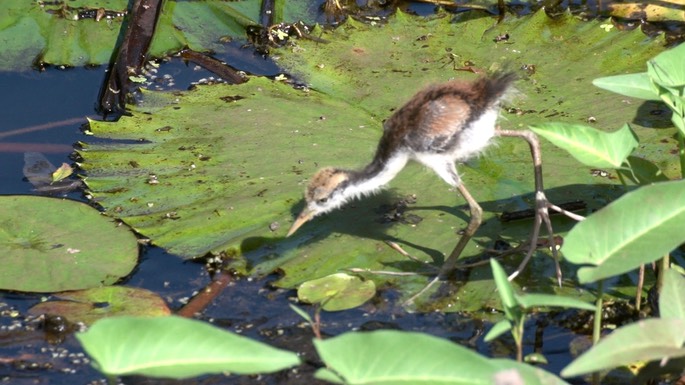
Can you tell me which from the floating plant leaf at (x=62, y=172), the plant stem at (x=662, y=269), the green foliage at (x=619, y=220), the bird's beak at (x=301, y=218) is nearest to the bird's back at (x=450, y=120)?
the bird's beak at (x=301, y=218)

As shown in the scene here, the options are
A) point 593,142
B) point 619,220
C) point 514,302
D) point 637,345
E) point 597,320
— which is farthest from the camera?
point 593,142

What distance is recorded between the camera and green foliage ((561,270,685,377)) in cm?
327

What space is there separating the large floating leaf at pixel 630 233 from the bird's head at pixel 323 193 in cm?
152

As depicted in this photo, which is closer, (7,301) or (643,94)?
(643,94)

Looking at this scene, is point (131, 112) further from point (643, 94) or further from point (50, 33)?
point (643, 94)

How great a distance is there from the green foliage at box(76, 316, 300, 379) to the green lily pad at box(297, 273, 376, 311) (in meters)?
1.56

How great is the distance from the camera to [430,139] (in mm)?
4645

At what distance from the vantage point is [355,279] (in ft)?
15.7

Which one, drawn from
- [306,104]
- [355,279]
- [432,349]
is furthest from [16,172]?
[432,349]

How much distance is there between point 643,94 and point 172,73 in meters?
3.49

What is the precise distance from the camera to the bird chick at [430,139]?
466 cm

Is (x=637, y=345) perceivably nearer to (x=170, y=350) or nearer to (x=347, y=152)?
(x=170, y=350)

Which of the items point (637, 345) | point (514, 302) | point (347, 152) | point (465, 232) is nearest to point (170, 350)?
point (514, 302)

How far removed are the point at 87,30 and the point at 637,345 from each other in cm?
469
